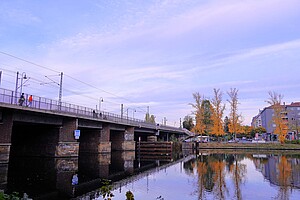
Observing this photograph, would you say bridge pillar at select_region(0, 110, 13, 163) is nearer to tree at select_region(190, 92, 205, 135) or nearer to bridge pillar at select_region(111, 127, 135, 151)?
bridge pillar at select_region(111, 127, 135, 151)

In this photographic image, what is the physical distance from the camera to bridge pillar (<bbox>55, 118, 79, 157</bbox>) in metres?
34.3

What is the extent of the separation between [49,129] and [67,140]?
8.65 ft

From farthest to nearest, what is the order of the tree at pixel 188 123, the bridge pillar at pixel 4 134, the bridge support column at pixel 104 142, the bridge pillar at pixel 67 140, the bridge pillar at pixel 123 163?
1. the tree at pixel 188 123
2. the bridge support column at pixel 104 142
3. the bridge pillar at pixel 67 140
4. the bridge pillar at pixel 123 163
5. the bridge pillar at pixel 4 134

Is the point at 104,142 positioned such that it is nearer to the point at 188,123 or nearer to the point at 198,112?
the point at 198,112

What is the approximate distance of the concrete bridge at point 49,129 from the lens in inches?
1031

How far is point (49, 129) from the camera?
3516cm

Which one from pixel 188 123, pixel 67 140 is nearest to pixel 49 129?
pixel 67 140

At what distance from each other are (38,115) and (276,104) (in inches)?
2266

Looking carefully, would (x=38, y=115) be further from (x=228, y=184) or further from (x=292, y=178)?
(x=292, y=178)

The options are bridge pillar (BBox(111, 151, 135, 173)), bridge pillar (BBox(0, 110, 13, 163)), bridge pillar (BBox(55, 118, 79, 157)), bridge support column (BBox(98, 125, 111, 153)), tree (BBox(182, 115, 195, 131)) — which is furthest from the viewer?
tree (BBox(182, 115, 195, 131))

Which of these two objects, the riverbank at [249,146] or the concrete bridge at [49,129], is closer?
the concrete bridge at [49,129]

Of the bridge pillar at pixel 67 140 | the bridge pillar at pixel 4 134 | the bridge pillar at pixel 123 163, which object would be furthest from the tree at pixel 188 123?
the bridge pillar at pixel 4 134

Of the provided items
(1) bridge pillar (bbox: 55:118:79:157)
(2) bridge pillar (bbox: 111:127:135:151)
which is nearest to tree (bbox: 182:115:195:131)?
(2) bridge pillar (bbox: 111:127:135:151)

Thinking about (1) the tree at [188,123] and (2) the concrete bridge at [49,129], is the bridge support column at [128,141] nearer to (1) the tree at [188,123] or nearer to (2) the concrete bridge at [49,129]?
(2) the concrete bridge at [49,129]
